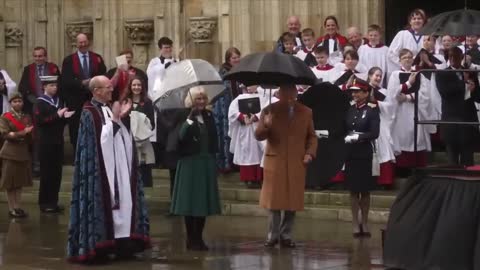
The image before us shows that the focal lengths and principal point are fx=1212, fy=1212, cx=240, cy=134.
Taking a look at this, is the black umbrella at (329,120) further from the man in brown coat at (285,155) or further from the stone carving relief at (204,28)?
the stone carving relief at (204,28)

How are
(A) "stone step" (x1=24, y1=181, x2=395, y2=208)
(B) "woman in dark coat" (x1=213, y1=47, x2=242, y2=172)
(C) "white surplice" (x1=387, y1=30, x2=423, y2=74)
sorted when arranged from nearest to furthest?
(A) "stone step" (x1=24, y1=181, x2=395, y2=208) → (C) "white surplice" (x1=387, y1=30, x2=423, y2=74) → (B) "woman in dark coat" (x1=213, y1=47, x2=242, y2=172)

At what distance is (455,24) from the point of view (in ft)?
37.0

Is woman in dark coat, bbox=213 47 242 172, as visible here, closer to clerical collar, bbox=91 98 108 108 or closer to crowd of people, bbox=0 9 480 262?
crowd of people, bbox=0 9 480 262

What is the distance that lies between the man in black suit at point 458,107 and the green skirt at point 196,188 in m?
3.05

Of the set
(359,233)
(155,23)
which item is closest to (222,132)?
(155,23)

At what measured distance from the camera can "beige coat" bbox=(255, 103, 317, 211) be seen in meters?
12.6

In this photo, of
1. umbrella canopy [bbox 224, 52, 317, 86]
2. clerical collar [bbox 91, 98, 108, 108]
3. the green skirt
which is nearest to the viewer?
clerical collar [bbox 91, 98, 108, 108]

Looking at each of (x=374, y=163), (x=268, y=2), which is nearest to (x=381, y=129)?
(x=374, y=163)

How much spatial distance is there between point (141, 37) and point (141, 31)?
0.34ft

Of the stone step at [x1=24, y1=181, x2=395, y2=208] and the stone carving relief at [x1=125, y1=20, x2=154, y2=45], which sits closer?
the stone step at [x1=24, y1=181, x2=395, y2=208]

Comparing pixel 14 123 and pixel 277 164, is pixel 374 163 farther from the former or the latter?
pixel 14 123

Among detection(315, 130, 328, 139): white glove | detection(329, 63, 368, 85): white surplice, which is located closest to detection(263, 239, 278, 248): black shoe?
detection(315, 130, 328, 139): white glove

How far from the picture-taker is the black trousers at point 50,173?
54.7ft

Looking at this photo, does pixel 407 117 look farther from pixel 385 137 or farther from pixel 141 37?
pixel 141 37
